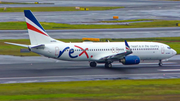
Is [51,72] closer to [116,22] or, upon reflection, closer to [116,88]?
[116,88]

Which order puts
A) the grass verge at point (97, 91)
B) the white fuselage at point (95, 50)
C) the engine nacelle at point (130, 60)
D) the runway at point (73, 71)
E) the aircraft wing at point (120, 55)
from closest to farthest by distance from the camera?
the grass verge at point (97, 91) → the runway at point (73, 71) → the aircraft wing at point (120, 55) → the engine nacelle at point (130, 60) → the white fuselage at point (95, 50)

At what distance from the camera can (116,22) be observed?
A: 102m

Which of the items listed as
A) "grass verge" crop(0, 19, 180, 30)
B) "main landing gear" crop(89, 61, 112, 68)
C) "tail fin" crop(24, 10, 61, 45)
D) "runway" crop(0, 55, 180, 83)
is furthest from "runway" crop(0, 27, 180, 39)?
"tail fin" crop(24, 10, 61, 45)

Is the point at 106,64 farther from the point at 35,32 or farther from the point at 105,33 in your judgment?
the point at 105,33

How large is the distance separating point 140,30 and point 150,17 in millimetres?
26616

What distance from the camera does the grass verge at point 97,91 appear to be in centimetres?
3091

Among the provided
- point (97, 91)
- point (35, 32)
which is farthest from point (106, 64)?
point (97, 91)

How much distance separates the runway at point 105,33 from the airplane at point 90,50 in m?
27.9

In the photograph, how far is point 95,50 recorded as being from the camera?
48.6 metres

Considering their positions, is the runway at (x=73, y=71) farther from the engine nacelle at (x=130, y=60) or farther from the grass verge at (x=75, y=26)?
the grass verge at (x=75, y=26)

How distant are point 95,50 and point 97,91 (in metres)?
15.4

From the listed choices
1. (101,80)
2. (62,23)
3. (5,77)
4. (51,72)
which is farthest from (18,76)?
(62,23)

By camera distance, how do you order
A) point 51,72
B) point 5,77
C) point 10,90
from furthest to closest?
point 51,72, point 5,77, point 10,90

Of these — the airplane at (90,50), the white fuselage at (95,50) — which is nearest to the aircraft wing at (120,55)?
the airplane at (90,50)
